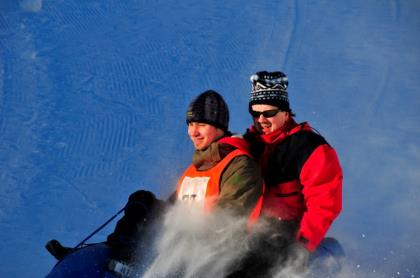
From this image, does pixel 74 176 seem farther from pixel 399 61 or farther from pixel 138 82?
pixel 399 61

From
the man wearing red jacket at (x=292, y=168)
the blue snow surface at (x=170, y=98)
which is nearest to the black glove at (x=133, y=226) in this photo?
the man wearing red jacket at (x=292, y=168)

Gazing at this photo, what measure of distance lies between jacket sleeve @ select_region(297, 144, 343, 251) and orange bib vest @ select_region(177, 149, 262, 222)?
0.27 m

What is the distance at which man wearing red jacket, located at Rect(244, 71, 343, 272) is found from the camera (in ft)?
8.63

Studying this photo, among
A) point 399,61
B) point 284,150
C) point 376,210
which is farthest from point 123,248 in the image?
point 399,61

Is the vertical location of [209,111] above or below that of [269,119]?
above

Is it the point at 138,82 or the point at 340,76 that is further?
the point at 340,76

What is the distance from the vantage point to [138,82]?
21.6 feet

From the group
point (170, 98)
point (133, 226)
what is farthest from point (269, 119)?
point (170, 98)

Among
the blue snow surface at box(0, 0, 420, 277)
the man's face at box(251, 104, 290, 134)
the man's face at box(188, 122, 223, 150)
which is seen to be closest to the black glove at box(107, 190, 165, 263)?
the man's face at box(188, 122, 223, 150)

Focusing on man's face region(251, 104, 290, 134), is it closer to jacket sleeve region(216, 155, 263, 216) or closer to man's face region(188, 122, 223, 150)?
man's face region(188, 122, 223, 150)

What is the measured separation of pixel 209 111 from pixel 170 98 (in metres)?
3.90

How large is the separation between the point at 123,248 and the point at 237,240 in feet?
1.68

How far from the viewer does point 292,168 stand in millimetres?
2793

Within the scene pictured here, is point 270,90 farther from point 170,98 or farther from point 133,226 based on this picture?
point 170,98
